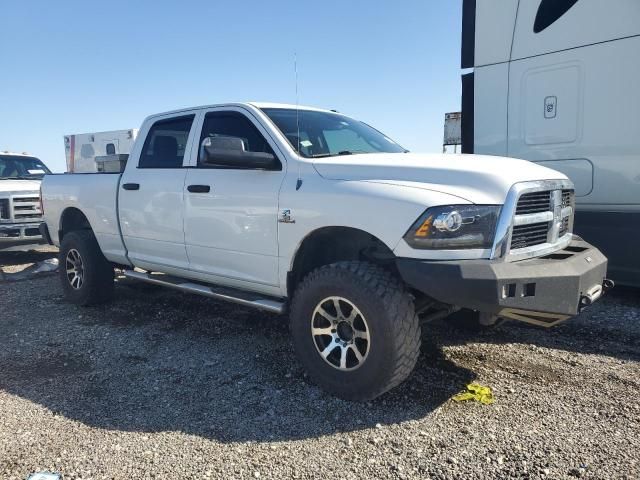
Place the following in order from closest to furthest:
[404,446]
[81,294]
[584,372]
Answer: [404,446] < [584,372] < [81,294]

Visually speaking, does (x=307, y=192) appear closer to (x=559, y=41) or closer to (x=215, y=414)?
(x=215, y=414)

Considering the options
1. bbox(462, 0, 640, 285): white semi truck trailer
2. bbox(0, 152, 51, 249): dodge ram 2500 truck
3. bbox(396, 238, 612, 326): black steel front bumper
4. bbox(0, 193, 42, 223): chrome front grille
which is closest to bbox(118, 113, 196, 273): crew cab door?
bbox(396, 238, 612, 326): black steel front bumper

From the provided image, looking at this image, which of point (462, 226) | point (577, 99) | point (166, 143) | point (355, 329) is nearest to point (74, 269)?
point (166, 143)

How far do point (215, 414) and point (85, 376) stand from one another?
133cm

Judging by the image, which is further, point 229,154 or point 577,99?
point 577,99

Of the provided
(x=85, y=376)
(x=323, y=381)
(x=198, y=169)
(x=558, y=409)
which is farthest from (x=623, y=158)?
(x=85, y=376)

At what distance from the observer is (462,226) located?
2.96 m

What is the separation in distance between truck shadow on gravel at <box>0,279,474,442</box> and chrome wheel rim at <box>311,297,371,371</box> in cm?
28

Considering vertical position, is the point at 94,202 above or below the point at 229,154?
below

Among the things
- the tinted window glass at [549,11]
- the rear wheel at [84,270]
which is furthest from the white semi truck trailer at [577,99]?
the rear wheel at [84,270]

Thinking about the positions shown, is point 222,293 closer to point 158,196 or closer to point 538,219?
point 158,196

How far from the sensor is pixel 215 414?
3268 millimetres

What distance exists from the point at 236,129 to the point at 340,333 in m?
1.99

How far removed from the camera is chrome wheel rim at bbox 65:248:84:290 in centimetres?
587
